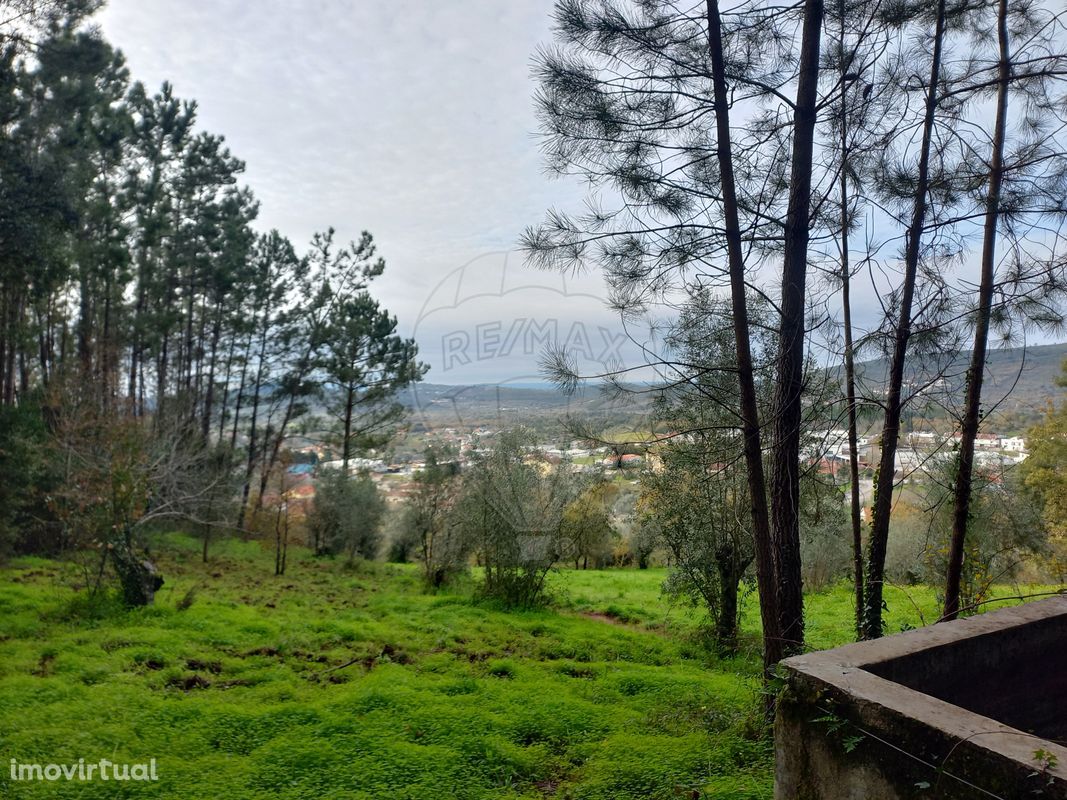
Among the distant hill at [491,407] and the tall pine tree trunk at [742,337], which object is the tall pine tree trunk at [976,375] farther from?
the distant hill at [491,407]

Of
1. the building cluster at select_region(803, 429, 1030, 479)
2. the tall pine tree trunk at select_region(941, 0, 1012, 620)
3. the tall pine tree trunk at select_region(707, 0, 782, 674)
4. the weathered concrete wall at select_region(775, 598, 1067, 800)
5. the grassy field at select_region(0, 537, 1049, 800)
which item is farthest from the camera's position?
the tall pine tree trunk at select_region(941, 0, 1012, 620)

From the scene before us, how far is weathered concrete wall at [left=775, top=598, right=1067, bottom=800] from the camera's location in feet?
7.13

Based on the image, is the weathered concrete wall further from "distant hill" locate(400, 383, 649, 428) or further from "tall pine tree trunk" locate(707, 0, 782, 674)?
"distant hill" locate(400, 383, 649, 428)

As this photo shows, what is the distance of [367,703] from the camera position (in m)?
5.52

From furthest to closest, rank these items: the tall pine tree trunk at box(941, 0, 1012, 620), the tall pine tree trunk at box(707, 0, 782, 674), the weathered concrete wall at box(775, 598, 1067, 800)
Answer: the tall pine tree trunk at box(941, 0, 1012, 620), the tall pine tree trunk at box(707, 0, 782, 674), the weathered concrete wall at box(775, 598, 1067, 800)

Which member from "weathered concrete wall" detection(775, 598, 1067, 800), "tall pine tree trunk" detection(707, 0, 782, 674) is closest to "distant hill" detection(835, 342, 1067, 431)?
"tall pine tree trunk" detection(707, 0, 782, 674)

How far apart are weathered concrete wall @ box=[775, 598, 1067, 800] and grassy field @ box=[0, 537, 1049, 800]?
967mm

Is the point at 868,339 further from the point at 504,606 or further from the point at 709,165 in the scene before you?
the point at 504,606

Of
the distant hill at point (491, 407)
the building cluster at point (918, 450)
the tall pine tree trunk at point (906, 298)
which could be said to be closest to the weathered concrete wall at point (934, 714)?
the building cluster at point (918, 450)

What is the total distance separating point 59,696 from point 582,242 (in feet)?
19.5

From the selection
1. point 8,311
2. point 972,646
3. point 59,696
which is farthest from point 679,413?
point 8,311

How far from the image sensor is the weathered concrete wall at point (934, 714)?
7.13 feet

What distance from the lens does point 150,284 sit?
19.0 m

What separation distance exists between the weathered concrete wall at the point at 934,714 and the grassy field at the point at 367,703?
97 cm
